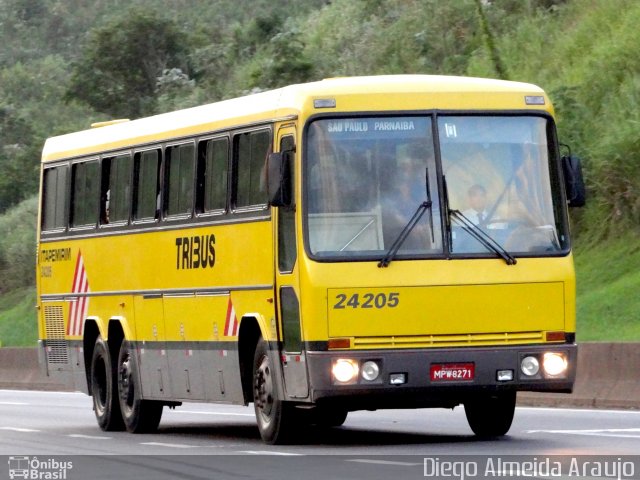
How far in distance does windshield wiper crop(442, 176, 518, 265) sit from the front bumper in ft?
2.59

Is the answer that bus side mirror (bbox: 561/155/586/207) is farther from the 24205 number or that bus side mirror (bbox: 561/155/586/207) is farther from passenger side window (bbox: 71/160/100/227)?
passenger side window (bbox: 71/160/100/227)

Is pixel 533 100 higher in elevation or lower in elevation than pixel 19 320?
lower

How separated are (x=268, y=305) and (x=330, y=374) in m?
1.37

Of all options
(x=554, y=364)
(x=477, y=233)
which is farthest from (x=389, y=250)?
(x=554, y=364)

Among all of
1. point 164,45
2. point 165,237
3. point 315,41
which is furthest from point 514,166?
point 164,45

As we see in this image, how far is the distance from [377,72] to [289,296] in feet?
90.3

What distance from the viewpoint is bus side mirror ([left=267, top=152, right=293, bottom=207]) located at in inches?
596

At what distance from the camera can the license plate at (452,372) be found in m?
14.9

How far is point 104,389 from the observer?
2077 cm

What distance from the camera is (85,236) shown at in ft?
69.1

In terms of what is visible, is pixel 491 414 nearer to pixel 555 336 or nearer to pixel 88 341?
pixel 555 336

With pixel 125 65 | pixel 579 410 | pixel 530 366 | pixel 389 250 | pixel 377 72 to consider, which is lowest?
pixel 579 410

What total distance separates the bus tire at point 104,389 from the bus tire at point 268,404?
164 inches

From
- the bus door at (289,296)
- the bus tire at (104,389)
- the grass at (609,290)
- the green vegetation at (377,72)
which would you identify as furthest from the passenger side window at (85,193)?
the green vegetation at (377,72)
